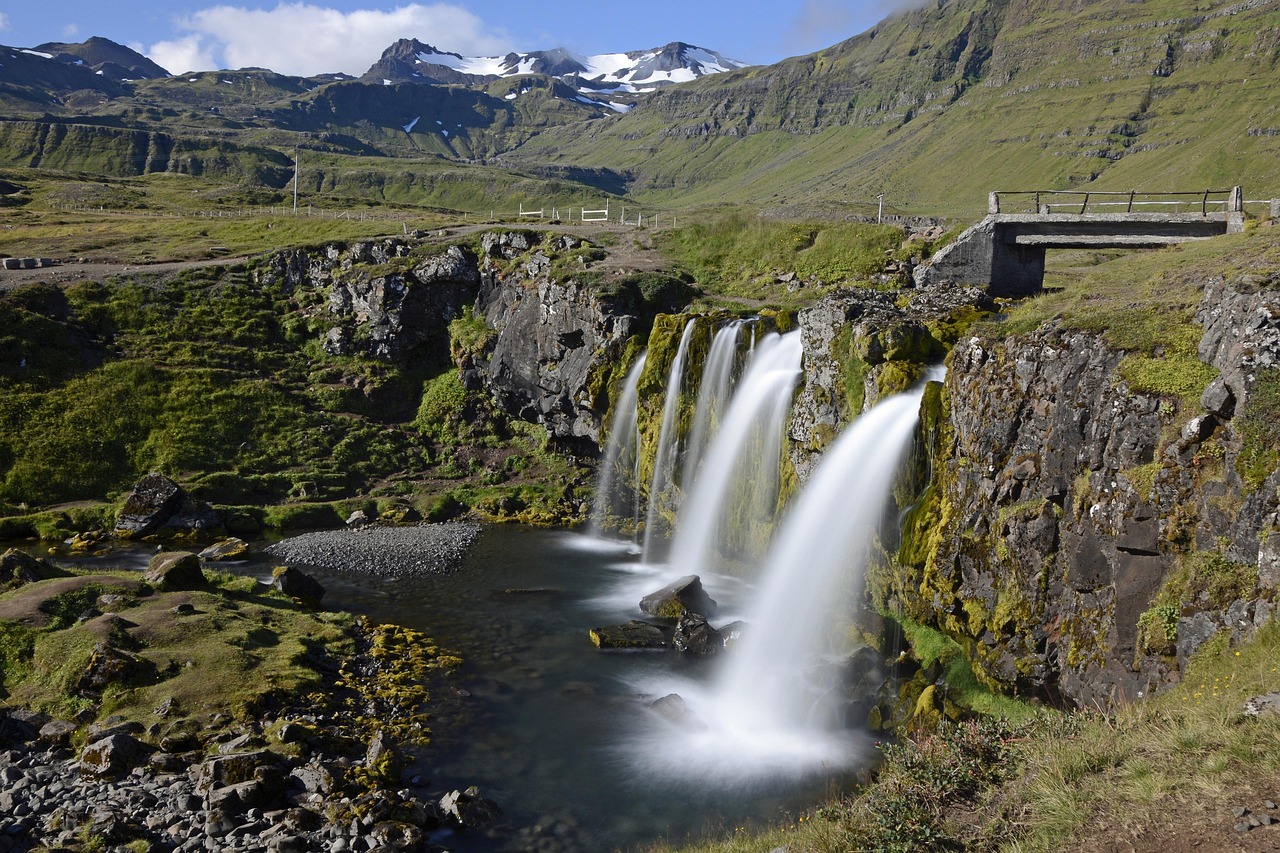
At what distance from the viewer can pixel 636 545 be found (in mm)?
45438

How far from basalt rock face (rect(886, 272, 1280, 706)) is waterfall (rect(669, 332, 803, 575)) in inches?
413

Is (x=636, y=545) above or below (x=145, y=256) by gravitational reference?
below

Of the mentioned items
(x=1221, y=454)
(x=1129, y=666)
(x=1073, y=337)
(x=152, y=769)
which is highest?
(x=1073, y=337)

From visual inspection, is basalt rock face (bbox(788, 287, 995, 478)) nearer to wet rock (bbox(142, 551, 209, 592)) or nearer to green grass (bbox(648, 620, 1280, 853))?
green grass (bbox(648, 620, 1280, 853))

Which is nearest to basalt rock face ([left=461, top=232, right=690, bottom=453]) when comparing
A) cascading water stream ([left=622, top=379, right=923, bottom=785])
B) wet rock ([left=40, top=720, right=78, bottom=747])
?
cascading water stream ([left=622, top=379, right=923, bottom=785])

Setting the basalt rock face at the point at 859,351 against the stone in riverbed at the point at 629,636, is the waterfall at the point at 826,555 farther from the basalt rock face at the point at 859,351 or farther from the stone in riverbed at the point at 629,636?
the stone in riverbed at the point at 629,636

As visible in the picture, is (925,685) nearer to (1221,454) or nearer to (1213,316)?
(1221,454)

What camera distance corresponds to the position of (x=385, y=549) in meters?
42.6

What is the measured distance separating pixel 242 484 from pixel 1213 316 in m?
50.6

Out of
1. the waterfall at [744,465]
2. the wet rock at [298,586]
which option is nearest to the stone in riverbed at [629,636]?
the waterfall at [744,465]

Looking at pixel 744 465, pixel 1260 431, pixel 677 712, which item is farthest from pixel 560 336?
pixel 1260 431

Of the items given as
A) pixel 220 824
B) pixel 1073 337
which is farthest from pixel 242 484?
pixel 1073 337

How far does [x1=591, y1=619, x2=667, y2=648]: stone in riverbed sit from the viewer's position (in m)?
30.2

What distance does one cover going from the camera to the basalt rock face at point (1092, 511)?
16297 mm
